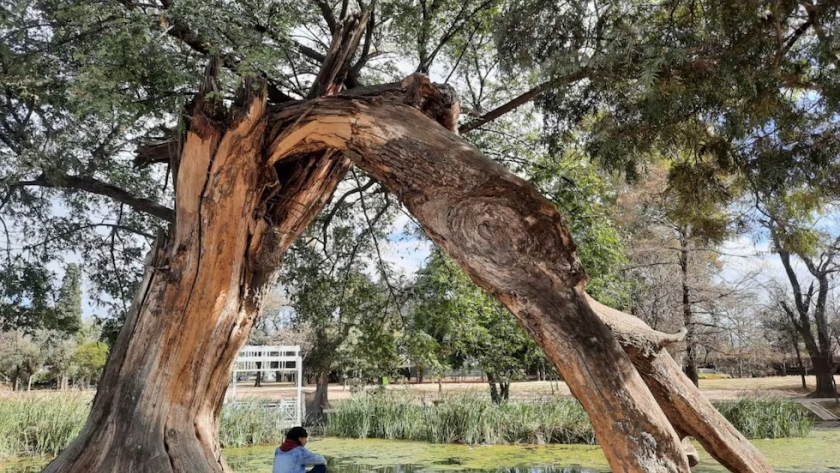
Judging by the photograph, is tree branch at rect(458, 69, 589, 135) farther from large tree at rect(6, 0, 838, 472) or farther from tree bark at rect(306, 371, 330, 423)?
tree bark at rect(306, 371, 330, 423)

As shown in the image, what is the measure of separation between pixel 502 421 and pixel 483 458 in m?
2.01

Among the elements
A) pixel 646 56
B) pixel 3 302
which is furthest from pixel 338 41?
pixel 3 302

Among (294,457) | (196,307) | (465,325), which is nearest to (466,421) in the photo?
(465,325)

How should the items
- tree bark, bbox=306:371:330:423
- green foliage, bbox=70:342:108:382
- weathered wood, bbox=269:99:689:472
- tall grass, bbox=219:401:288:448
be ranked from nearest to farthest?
weathered wood, bbox=269:99:689:472 < tall grass, bbox=219:401:288:448 < tree bark, bbox=306:371:330:423 < green foliage, bbox=70:342:108:382

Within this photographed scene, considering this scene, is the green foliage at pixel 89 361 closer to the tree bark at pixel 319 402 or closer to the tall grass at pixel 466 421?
the tree bark at pixel 319 402

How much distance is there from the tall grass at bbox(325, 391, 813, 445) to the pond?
43cm

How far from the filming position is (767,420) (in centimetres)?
1115

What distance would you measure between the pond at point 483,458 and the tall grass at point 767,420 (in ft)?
1.02

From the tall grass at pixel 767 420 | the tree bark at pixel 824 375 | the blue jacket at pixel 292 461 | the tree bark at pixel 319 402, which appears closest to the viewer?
the blue jacket at pixel 292 461

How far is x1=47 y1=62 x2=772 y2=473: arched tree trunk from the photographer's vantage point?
2.86 m

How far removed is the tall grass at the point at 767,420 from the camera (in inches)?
432

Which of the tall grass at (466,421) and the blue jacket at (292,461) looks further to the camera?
the tall grass at (466,421)

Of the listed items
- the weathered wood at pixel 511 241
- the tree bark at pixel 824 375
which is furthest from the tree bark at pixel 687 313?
the weathered wood at pixel 511 241

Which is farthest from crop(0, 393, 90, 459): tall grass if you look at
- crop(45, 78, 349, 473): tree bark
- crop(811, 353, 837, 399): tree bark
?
crop(811, 353, 837, 399): tree bark
